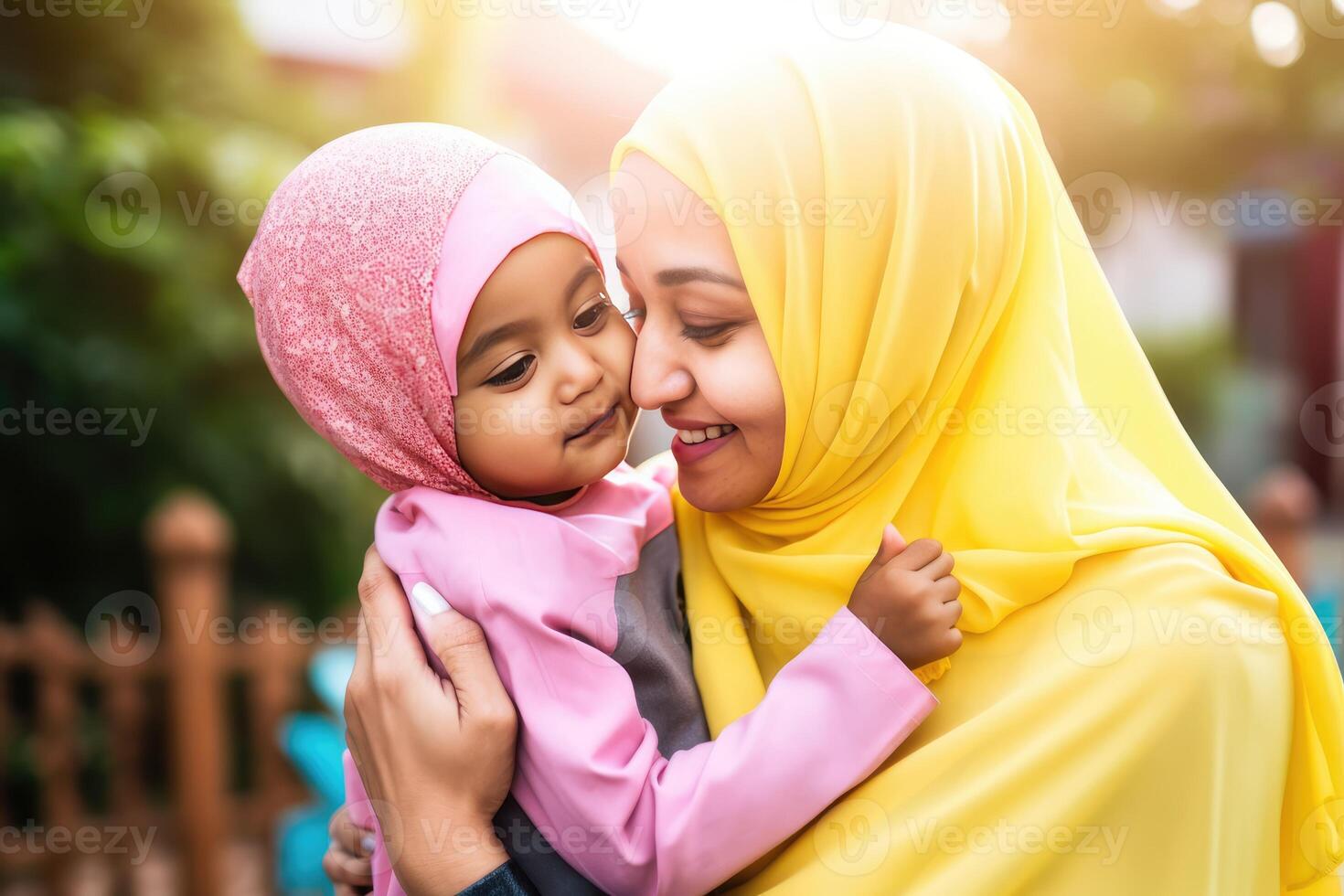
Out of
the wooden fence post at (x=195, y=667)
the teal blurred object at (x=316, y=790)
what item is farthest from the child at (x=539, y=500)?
the wooden fence post at (x=195, y=667)

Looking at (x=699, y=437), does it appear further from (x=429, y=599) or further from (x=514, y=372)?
(x=429, y=599)

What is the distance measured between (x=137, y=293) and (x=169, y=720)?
1.70 metres

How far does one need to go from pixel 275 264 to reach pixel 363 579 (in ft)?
1.75

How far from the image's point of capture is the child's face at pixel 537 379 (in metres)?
1.66

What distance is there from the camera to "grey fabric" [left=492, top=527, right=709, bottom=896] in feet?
5.21

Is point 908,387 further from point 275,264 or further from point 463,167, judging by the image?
point 275,264

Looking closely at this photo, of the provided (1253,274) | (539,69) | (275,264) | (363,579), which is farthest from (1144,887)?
(1253,274)

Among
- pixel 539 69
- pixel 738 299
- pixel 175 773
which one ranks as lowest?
pixel 175 773

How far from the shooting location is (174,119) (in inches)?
163

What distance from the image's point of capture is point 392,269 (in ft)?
5.42

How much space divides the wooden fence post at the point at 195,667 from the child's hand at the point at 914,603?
9.98ft

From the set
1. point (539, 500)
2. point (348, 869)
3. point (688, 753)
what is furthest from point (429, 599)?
point (348, 869)

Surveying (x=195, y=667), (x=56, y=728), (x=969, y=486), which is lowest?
(x=56, y=728)

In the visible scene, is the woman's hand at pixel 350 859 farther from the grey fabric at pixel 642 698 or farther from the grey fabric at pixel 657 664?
the grey fabric at pixel 657 664
